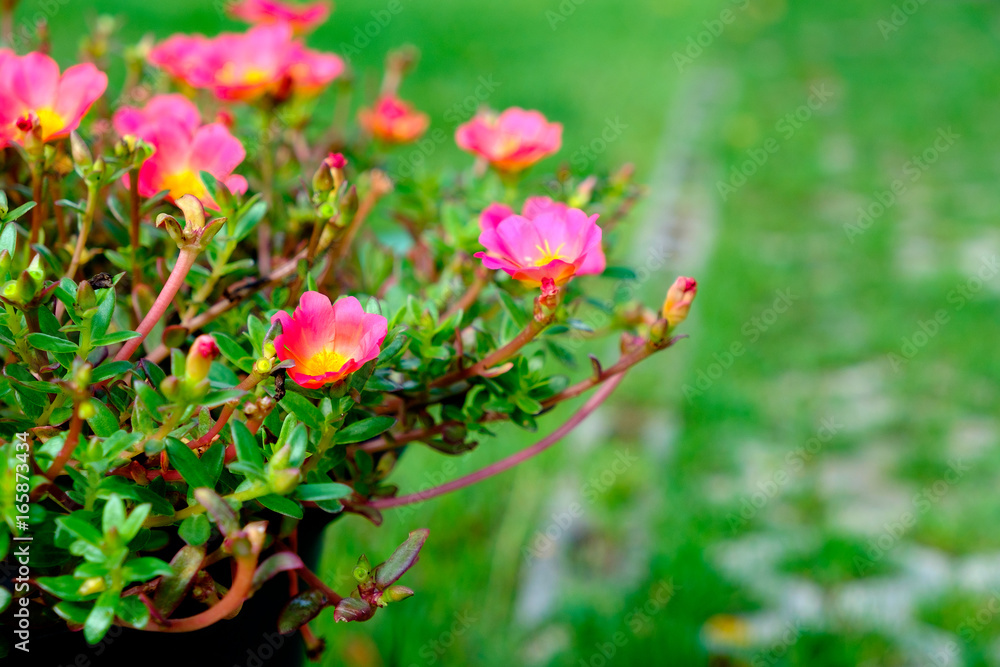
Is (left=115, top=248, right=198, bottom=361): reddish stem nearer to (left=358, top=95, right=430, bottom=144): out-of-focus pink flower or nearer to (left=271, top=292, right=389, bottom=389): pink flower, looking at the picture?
(left=271, top=292, right=389, bottom=389): pink flower

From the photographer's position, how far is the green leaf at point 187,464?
1.50 feet

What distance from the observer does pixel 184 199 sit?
49 centimetres

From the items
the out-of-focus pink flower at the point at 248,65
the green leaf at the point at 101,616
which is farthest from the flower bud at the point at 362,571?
the out-of-focus pink flower at the point at 248,65

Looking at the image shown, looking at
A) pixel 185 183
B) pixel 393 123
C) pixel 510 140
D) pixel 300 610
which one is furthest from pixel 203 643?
pixel 393 123

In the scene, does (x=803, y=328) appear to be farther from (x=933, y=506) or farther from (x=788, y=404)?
(x=933, y=506)

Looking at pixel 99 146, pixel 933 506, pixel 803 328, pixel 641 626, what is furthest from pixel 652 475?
pixel 99 146

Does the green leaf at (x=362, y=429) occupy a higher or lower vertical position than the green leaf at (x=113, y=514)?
lower

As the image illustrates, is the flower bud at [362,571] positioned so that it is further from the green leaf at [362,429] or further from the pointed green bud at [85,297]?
the pointed green bud at [85,297]

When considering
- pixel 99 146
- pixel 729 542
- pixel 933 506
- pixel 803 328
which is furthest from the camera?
pixel 803 328

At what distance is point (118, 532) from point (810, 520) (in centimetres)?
141

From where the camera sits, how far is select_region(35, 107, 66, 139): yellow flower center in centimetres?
59

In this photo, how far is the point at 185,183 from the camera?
0.62 metres

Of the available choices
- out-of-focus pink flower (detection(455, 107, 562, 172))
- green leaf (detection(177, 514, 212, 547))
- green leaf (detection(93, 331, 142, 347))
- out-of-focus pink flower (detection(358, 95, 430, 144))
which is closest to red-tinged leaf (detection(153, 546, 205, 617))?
green leaf (detection(177, 514, 212, 547))

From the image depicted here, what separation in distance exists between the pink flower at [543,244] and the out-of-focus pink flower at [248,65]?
303 millimetres
